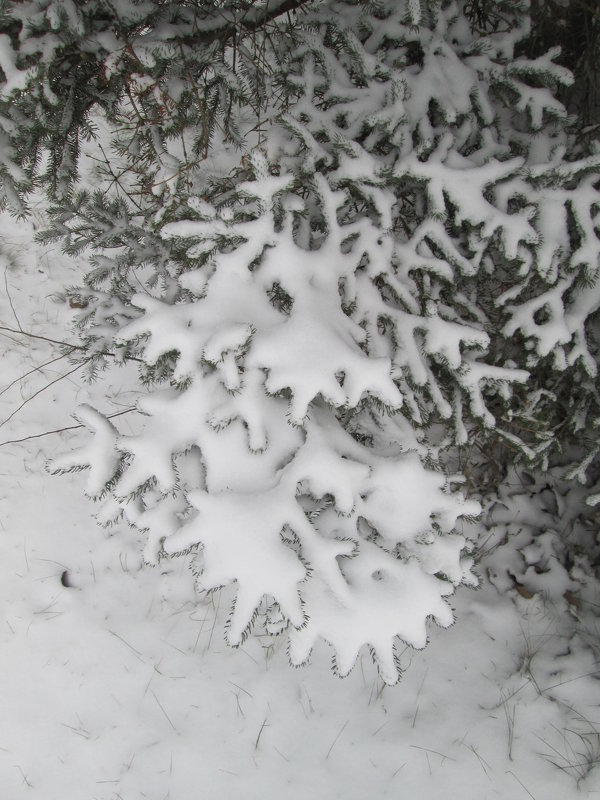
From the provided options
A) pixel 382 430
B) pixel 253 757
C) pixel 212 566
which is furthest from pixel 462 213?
pixel 253 757

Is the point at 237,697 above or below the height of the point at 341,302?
below

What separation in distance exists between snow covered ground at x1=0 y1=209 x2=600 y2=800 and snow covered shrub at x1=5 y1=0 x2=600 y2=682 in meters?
1.14

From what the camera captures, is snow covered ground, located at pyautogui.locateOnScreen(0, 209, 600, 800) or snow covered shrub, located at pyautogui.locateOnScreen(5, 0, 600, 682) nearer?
snow covered shrub, located at pyautogui.locateOnScreen(5, 0, 600, 682)

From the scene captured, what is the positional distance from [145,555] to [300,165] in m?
1.79

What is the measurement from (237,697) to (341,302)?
2.47 m

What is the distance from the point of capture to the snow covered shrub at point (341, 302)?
1812 mm

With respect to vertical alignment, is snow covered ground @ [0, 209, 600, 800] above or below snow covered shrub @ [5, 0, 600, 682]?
below

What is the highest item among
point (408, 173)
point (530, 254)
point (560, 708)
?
point (408, 173)

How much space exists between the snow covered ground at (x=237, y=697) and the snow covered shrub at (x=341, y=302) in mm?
1144

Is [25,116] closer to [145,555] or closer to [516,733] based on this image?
[145,555]

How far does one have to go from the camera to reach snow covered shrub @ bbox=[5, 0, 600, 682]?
1.81 metres

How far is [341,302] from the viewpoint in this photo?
7.14 feet

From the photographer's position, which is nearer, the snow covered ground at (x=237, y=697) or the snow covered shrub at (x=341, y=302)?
the snow covered shrub at (x=341, y=302)

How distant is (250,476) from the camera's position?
1880 mm
